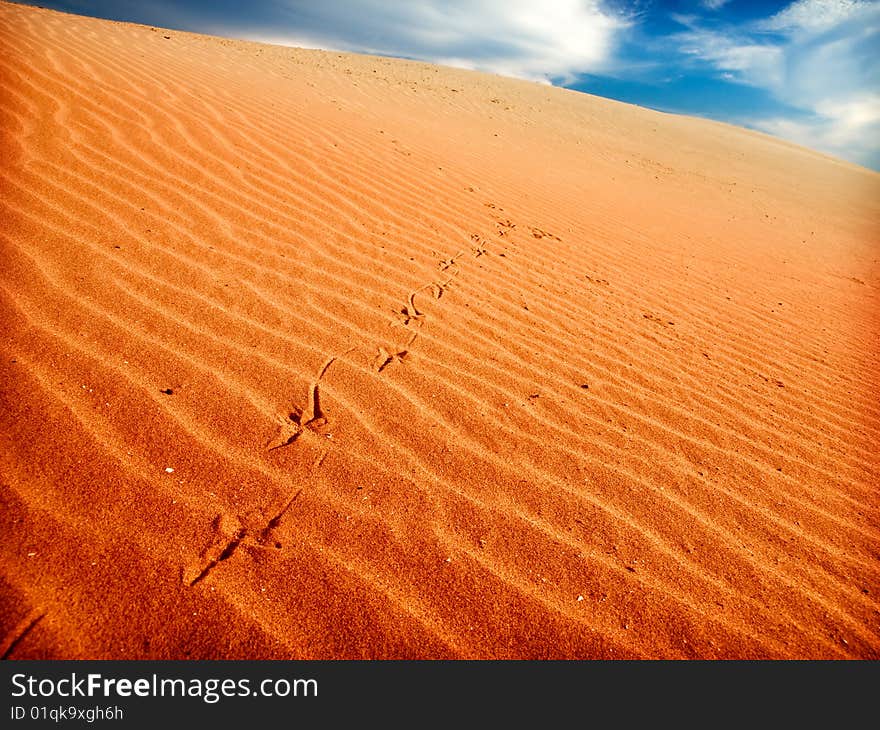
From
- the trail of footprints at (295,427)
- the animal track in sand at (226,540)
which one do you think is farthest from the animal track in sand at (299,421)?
the animal track in sand at (226,540)

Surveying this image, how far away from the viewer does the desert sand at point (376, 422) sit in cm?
147

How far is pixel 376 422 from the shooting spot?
2148 mm

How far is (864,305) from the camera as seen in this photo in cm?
523

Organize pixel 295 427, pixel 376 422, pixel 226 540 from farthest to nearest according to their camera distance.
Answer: pixel 376 422
pixel 295 427
pixel 226 540

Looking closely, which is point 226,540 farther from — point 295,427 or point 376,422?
point 376,422

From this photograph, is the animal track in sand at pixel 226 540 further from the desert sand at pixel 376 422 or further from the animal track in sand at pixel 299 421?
the animal track in sand at pixel 299 421

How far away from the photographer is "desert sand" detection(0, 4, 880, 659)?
147cm

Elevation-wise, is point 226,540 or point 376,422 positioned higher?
point 376,422

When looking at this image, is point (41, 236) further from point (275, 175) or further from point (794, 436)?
point (794, 436)

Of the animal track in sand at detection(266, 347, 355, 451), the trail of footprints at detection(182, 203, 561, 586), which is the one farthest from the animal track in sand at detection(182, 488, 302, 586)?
the animal track in sand at detection(266, 347, 355, 451)

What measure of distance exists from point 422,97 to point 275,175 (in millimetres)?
10707

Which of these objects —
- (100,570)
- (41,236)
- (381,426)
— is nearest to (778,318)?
(381,426)

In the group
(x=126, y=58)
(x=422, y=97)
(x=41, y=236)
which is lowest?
(x=41, y=236)

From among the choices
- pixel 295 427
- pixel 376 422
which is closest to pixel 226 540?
pixel 295 427
